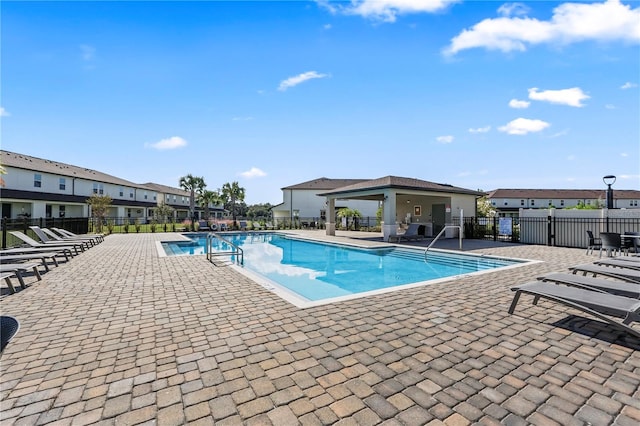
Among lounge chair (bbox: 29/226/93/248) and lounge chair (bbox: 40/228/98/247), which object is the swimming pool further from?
lounge chair (bbox: 40/228/98/247)

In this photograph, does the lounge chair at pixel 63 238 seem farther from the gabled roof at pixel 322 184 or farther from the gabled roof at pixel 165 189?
the gabled roof at pixel 165 189

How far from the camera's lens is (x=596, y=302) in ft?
12.9

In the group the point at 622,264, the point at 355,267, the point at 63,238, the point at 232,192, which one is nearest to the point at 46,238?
the point at 63,238

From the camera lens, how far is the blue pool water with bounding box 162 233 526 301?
29.0ft

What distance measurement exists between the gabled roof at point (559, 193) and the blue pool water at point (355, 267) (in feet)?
195

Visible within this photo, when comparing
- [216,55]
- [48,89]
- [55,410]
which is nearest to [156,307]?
[55,410]

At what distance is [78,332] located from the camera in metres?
4.07

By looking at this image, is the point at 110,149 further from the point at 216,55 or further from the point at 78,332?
the point at 78,332

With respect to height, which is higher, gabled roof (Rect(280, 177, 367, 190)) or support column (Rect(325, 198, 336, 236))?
gabled roof (Rect(280, 177, 367, 190))

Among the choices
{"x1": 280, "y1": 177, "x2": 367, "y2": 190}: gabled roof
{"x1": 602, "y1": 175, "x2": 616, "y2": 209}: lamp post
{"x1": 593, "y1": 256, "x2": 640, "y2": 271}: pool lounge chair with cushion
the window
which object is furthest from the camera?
{"x1": 280, "y1": 177, "x2": 367, "y2": 190}: gabled roof

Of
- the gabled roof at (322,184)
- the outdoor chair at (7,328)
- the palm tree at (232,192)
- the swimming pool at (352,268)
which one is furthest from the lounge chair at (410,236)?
the palm tree at (232,192)

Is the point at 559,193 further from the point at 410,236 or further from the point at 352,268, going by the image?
the point at 352,268

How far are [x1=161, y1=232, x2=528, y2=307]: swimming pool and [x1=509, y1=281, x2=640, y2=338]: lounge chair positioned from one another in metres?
2.54

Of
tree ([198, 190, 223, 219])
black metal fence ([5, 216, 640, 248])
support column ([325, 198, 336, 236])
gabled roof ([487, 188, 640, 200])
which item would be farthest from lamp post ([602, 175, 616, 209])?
gabled roof ([487, 188, 640, 200])
